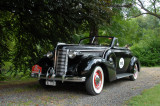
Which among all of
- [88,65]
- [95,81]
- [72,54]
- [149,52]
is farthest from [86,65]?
[149,52]

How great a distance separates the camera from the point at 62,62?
15.4 ft

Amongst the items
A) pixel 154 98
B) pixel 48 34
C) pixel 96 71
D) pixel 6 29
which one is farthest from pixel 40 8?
pixel 154 98

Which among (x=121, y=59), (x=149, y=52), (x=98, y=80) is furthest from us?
(x=149, y=52)

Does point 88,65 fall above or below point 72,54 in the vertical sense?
below

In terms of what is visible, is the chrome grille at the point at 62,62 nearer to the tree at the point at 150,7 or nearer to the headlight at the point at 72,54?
the headlight at the point at 72,54

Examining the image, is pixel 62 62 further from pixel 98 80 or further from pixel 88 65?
pixel 98 80

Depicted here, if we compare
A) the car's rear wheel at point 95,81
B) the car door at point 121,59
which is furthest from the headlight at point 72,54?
the car door at point 121,59

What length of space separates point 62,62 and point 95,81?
103 centimetres

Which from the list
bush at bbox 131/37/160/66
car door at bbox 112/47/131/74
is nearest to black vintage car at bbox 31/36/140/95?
car door at bbox 112/47/131/74

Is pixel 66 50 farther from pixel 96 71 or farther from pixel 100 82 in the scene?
pixel 100 82

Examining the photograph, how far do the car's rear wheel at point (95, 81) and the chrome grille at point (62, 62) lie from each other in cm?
71

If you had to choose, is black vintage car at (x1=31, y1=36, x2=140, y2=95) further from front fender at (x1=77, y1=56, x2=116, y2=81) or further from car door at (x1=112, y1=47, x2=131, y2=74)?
car door at (x1=112, y1=47, x2=131, y2=74)

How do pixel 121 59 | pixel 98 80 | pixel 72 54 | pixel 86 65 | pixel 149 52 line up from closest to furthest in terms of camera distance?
pixel 86 65 → pixel 72 54 → pixel 98 80 → pixel 121 59 → pixel 149 52

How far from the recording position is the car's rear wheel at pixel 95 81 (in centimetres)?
451
